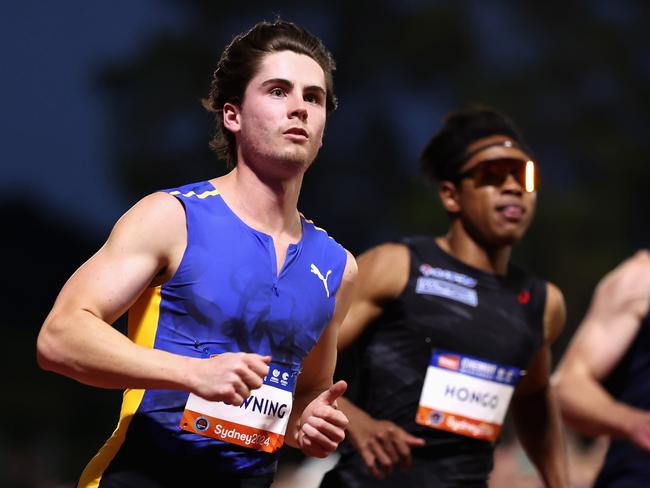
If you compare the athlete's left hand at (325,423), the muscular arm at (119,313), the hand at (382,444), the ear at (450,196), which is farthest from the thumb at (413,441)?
the muscular arm at (119,313)

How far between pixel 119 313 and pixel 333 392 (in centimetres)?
48

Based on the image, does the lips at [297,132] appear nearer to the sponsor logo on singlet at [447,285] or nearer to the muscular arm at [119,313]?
the muscular arm at [119,313]

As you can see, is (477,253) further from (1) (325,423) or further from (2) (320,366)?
(1) (325,423)

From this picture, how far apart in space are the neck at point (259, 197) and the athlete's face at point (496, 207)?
1360mm

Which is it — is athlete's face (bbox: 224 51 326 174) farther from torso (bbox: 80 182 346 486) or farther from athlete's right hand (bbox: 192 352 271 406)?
athlete's right hand (bbox: 192 352 271 406)

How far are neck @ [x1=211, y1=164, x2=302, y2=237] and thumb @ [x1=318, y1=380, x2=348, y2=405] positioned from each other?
1.38 ft

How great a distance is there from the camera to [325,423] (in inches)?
100

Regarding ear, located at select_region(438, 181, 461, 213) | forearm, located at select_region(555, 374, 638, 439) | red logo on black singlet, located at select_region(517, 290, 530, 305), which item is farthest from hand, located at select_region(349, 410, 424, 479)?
ear, located at select_region(438, 181, 461, 213)

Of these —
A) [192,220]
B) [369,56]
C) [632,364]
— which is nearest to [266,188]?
[192,220]

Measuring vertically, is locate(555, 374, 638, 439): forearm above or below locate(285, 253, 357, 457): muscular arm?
above

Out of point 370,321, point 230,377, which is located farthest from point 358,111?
point 230,377

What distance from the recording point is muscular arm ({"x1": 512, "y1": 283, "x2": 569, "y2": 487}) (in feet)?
13.5

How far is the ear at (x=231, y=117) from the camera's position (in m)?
2.85

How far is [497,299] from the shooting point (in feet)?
13.1
